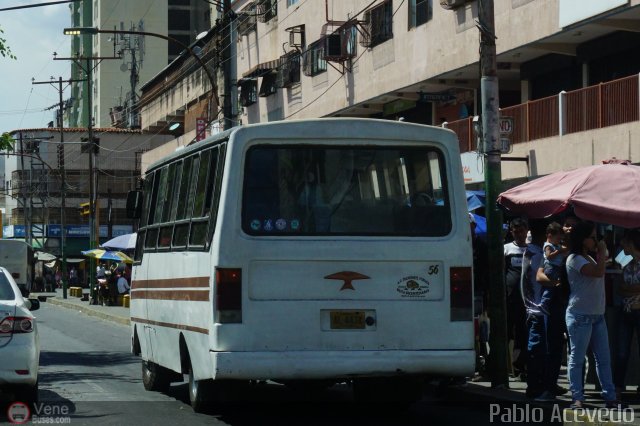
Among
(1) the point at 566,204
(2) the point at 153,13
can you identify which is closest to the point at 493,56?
(1) the point at 566,204

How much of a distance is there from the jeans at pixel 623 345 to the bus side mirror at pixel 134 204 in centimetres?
636

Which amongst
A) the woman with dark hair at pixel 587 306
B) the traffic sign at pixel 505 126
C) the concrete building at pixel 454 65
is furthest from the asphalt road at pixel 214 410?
the concrete building at pixel 454 65

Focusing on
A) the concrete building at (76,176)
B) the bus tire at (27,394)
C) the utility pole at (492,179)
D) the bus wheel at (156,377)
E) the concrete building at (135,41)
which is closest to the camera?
the bus tire at (27,394)

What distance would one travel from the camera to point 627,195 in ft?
42.8

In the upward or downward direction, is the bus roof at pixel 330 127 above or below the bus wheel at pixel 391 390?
above

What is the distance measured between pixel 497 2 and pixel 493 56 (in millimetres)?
14361

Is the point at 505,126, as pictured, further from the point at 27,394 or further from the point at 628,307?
the point at 27,394

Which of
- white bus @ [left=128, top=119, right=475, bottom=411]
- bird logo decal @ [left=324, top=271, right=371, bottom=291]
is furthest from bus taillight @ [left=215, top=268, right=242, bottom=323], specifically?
bird logo decal @ [left=324, top=271, right=371, bottom=291]

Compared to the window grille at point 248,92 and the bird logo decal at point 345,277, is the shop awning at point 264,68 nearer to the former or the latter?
the window grille at point 248,92

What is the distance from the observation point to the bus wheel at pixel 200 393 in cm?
1164

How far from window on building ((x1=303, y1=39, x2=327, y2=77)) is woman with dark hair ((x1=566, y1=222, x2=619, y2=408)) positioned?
26.8 metres

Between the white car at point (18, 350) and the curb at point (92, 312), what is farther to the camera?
the curb at point (92, 312)

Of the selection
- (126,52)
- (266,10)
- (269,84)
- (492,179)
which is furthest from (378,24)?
(126,52)

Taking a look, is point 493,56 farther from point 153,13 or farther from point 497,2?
point 153,13
